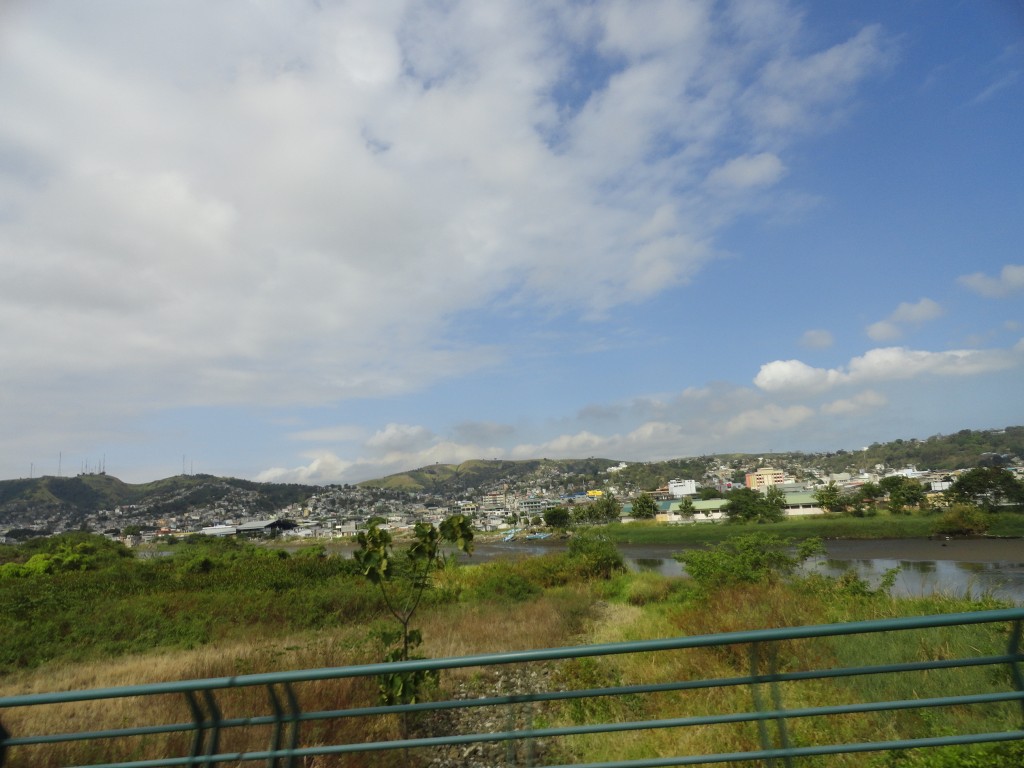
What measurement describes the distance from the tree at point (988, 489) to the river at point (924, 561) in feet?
35.7

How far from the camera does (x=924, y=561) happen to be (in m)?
36.4

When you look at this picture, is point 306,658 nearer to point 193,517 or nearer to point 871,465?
point 193,517

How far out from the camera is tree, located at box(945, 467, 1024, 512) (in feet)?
173

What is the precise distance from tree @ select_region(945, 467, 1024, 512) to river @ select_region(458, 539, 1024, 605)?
10.9 meters

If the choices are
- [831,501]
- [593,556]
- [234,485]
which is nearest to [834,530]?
[831,501]

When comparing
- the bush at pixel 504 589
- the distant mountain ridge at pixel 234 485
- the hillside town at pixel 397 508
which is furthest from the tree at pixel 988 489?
the distant mountain ridge at pixel 234 485

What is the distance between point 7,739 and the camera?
9.68ft

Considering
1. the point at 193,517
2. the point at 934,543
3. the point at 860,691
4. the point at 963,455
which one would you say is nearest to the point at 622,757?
the point at 860,691

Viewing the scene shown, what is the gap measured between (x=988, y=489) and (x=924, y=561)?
25.4m

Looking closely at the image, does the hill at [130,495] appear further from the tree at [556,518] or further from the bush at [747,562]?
the bush at [747,562]

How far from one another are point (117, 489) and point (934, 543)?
196 meters

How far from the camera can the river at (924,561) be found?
2689cm

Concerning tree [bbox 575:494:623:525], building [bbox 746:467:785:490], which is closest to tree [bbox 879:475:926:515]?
tree [bbox 575:494:623:525]

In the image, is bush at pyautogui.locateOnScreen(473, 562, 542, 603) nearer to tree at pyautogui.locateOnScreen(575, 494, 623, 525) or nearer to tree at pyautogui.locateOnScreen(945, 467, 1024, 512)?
tree at pyautogui.locateOnScreen(945, 467, 1024, 512)
